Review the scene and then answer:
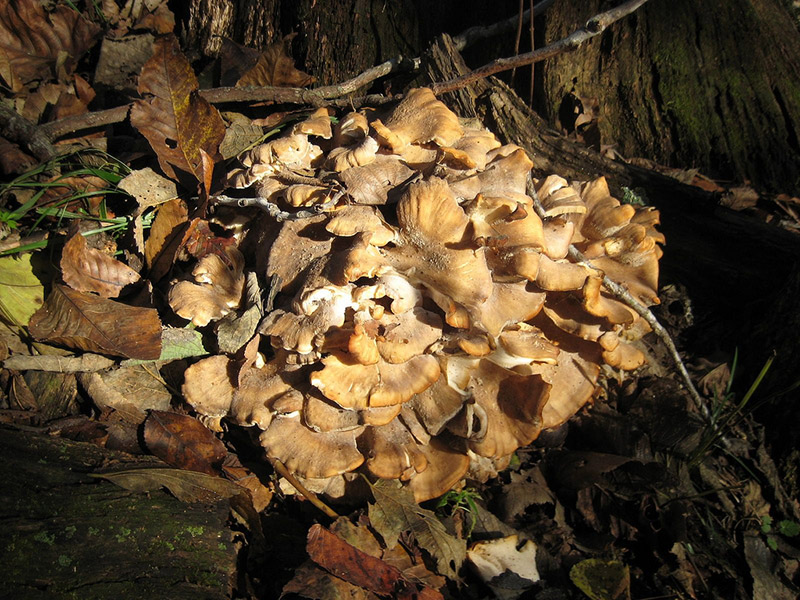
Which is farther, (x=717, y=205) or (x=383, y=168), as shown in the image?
(x=717, y=205)

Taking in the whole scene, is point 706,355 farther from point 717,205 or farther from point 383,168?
point 383,168

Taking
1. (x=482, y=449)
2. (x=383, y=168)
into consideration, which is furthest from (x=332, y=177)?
(x=482, y=449)

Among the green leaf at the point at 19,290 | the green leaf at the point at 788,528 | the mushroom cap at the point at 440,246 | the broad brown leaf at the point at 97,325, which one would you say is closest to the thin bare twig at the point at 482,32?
the mushroom cap at the point at 440,246

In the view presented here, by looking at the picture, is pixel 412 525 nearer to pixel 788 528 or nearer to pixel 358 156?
pixel 358 156

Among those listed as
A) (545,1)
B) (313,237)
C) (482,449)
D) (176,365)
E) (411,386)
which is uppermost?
(545,1)

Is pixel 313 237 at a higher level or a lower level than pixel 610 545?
higher

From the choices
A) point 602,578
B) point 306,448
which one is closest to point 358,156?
point 306,448

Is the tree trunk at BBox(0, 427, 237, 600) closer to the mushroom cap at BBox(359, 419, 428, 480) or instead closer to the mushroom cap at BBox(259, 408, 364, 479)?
the mushroom cap at BBox(259, 408, 364, 479)
